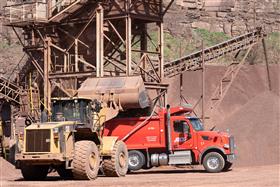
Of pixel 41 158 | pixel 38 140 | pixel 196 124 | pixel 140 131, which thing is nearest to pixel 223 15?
pixel 196 124

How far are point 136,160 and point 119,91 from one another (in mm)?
2956

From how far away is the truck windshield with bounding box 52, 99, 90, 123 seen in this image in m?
20.8

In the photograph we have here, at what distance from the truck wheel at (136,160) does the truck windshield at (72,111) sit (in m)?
5.78

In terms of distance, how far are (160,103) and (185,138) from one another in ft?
25.3

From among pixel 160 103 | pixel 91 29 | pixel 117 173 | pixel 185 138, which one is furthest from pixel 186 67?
pixel 117 173

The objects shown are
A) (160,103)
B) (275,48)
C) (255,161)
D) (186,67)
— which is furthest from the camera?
(275,48)

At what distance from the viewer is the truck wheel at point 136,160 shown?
85.3 ft

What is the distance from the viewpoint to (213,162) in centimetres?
2586

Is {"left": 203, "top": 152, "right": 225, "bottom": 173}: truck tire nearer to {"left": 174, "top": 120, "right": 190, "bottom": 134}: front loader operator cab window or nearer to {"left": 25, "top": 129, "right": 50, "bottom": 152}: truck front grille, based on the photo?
{"left": 174, "top": 120, "right": 190, "bottom": 134}: front loader operator cab window

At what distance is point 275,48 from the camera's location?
6562 centimetres

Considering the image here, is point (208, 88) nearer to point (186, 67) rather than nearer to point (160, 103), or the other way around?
point (186, 67)

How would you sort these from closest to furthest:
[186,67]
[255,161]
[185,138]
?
[185,138] < [255,161] < [186,67]

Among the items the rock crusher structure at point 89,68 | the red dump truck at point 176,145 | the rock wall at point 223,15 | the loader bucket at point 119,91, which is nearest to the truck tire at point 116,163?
the rock crusher structure at point 89,68

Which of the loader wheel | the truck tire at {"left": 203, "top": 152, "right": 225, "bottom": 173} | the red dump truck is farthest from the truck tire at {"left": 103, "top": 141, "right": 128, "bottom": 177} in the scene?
the truck tire at {"left": 203, "top": 152, "right": 225, "bottom": 173}
